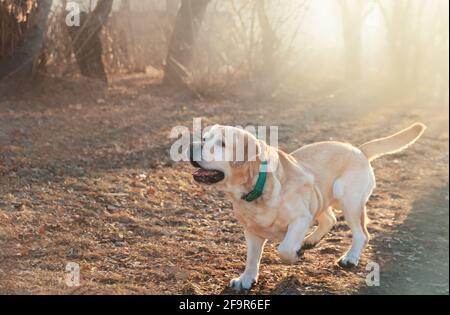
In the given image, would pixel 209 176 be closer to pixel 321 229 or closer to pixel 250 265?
pixel 250 265

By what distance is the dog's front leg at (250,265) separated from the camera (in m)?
5.45

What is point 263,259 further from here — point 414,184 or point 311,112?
point 311,112

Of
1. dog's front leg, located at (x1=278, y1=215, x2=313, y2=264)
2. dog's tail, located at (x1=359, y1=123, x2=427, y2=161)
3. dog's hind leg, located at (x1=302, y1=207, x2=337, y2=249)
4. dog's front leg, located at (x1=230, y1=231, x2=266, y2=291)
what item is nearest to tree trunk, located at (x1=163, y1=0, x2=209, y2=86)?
dog's tail, located at (x1=359, y1=123, x2=427, y2=161)

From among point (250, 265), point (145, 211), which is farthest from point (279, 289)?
point (145, 211)

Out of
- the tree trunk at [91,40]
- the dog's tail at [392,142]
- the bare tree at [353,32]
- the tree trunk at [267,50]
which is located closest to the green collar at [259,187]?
the dog's tail at [392,142]

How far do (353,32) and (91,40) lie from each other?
9.82m

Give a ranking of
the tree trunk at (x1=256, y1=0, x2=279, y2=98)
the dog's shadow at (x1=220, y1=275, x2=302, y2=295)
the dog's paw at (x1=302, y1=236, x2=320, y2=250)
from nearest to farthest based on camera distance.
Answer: the dog's shadow at (x1=220, y1=275, x2=302, y2=295) < the dog's paw at (x1=302, y1=236, x2=320, y2=250) < the tree trunk at (x1=256, y1=0, x2=279, y2=98)

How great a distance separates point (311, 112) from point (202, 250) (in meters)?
8.85

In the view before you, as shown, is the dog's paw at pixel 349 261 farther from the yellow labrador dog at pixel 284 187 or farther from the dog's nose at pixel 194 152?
the dog's nose at pixel 194 152

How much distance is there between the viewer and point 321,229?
6133 millimetres

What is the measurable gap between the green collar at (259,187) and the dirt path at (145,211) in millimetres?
807

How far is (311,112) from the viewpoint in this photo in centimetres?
1483

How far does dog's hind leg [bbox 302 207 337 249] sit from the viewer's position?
6031 millimetres

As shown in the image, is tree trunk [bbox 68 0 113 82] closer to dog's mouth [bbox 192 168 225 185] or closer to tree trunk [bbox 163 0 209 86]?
tree trunk [bbox 163 0 209 86]
